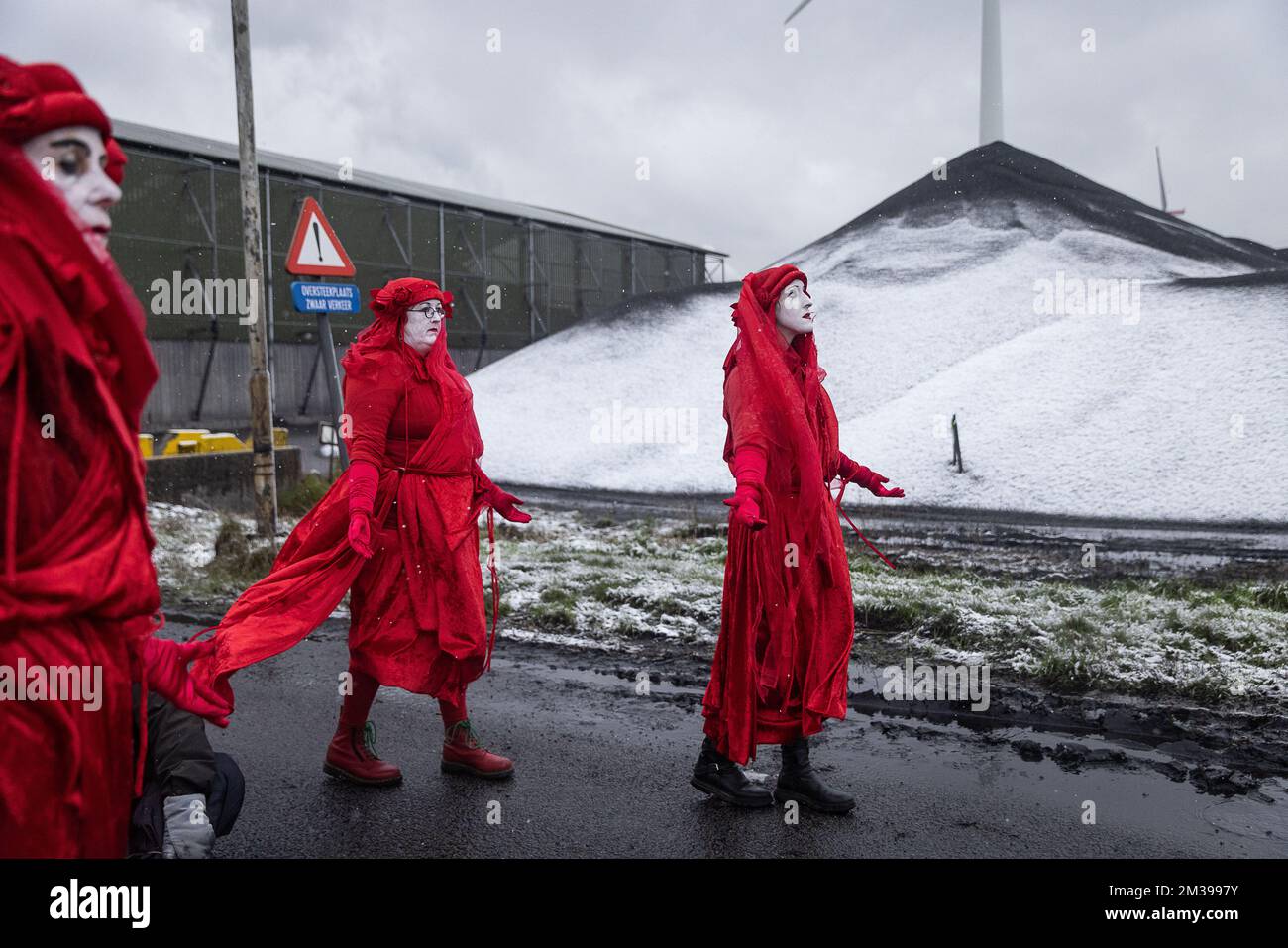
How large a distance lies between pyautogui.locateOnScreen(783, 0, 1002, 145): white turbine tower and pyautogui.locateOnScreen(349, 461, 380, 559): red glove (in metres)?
28.5

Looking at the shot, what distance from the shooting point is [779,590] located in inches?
157

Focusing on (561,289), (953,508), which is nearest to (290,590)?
(953,508)

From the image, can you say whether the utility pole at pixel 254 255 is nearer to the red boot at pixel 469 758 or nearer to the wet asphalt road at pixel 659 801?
the wet asphalt road at pixel 659 801

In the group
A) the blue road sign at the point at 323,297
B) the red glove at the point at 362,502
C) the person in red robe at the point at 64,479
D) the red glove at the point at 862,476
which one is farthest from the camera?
the blue road sign at the point at 323,297

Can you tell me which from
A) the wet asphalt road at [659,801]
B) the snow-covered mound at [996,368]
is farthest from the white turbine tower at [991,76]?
the wet asphalt road at [659,801]

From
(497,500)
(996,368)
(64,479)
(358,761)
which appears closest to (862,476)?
(497,500)

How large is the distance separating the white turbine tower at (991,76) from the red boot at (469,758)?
2867 cm

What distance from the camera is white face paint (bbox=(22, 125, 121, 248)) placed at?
1.94 m

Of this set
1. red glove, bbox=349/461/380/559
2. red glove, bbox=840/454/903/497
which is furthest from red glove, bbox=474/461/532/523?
red glove, bbox=840/454/903/497

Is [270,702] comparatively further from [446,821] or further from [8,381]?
[8,381]

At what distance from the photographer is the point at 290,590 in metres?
3.77

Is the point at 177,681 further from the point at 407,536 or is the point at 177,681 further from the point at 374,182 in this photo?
the point at 374,182

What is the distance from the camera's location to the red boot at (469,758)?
4312 millimetres

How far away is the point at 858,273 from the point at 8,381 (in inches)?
1035
